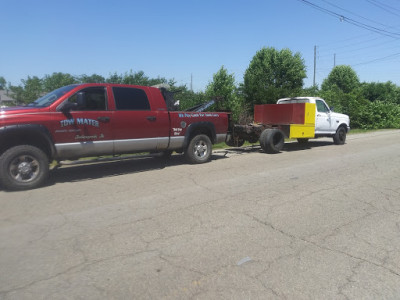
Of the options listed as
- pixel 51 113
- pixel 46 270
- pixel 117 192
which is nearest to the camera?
pixel 46 270

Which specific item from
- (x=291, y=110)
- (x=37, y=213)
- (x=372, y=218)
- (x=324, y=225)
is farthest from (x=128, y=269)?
(x=291, y=110)

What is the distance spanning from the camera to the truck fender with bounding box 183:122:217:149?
8.81 m

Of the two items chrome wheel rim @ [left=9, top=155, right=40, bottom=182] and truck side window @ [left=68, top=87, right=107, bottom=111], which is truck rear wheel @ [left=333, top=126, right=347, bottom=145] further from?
chrome wheel rim @ [left=9, top=155, right=40, bottom=182]

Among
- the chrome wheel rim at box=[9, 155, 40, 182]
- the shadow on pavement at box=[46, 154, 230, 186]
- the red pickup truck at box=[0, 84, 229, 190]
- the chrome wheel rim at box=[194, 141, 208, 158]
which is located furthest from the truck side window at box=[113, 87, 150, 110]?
the chrome wheel rim at box=[9, 155, 40, 182]

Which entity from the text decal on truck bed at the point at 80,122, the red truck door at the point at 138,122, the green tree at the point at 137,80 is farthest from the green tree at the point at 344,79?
the text decal on truck bed at the point at 80,122

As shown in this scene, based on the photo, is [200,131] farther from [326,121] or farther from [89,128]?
[326,121]

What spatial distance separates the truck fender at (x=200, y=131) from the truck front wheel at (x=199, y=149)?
138 millimetres

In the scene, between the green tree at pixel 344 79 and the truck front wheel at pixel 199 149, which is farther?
the green tree at pixel 344 79

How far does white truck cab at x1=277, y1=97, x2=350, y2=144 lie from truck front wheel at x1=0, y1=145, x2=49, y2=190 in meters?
10.3

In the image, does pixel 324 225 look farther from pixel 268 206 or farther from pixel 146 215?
pixel 146 215

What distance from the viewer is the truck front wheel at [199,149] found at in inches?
352

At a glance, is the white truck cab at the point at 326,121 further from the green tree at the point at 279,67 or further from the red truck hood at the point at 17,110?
the green tree at the point at 279,67

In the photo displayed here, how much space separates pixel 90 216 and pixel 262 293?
2.90 meters

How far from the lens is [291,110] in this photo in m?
12.4
